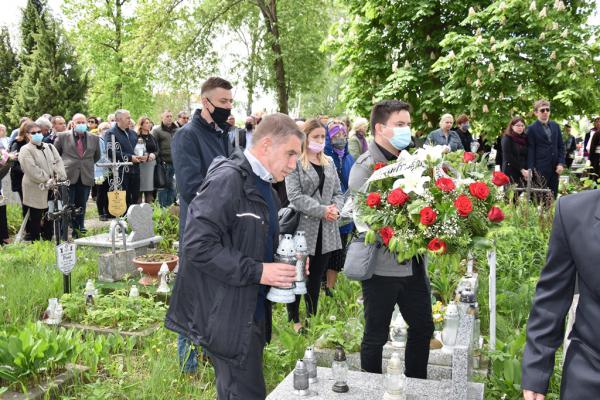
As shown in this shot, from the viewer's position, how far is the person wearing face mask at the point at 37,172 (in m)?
9.48

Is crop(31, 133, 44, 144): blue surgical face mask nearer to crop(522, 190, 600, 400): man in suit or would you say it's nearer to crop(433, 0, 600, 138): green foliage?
crop(433, 0, 600, 138): green foliage

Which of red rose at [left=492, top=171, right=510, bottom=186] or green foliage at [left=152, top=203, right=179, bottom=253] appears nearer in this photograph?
red rose at [left=492, top=171, right=510, bottom=186]

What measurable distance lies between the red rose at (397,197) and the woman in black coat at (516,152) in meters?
8.22

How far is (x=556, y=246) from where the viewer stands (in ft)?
6.88

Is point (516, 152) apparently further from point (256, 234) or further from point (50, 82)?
point (50, 82)

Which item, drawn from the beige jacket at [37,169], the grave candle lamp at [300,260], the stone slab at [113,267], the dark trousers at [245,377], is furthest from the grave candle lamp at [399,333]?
the beige jacket at [37,169]

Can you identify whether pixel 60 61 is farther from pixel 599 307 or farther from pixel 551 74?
pixel 599 307

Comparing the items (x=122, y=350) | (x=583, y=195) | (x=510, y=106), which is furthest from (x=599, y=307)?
(x=510, y=106)

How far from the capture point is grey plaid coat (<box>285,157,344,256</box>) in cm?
555

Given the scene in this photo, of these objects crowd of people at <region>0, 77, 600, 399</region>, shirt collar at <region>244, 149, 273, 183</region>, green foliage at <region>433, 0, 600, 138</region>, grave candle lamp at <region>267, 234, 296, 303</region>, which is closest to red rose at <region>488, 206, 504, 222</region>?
crowd of people at <region>0, 77, 600, 399</region>

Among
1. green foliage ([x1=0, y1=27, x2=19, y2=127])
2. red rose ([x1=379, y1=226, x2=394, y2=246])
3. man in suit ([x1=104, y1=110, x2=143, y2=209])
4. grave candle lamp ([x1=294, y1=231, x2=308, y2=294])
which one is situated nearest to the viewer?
grave candle lamp ([x1=294, y1=231, x2=308, y2=294])

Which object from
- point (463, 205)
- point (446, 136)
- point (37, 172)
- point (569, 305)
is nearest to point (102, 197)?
point (37, 172)

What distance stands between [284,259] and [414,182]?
0.87m

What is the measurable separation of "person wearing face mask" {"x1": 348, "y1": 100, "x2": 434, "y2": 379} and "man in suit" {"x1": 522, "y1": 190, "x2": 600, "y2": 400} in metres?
1.50
